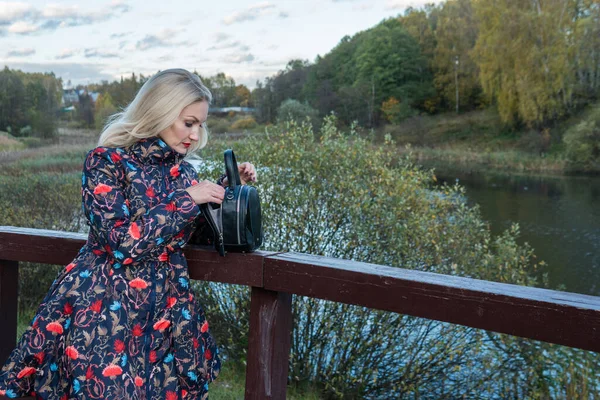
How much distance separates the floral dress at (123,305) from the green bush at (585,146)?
91.4ft

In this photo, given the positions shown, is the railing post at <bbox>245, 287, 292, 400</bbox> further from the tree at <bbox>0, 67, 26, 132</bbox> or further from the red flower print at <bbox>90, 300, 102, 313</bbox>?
the tree at <bbox>0, 67, 26, 132</bbox>

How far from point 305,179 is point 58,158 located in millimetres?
8174

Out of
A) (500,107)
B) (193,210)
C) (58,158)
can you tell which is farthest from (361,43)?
(193,210)

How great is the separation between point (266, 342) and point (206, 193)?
534mm

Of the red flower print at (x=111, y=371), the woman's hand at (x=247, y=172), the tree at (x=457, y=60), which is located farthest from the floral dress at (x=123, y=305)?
the tree at (x=457, y=60)

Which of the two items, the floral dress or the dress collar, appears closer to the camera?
the floral dress

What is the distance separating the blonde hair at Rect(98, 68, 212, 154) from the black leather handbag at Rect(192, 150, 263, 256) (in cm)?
24

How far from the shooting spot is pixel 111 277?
2.01 m

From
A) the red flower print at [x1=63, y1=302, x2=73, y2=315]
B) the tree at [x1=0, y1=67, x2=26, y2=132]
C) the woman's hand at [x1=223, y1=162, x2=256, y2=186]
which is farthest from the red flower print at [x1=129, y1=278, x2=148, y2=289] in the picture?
the tree at [x1=0, y1=67, x2=26, y2=132]

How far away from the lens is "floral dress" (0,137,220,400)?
196 cm

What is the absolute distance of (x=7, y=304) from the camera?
264 centimetres

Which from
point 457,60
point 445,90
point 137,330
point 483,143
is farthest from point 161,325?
point 445,90

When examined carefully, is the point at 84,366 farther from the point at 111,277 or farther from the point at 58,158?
the point at 58,158

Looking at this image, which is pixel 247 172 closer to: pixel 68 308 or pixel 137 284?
pixel 137 284
